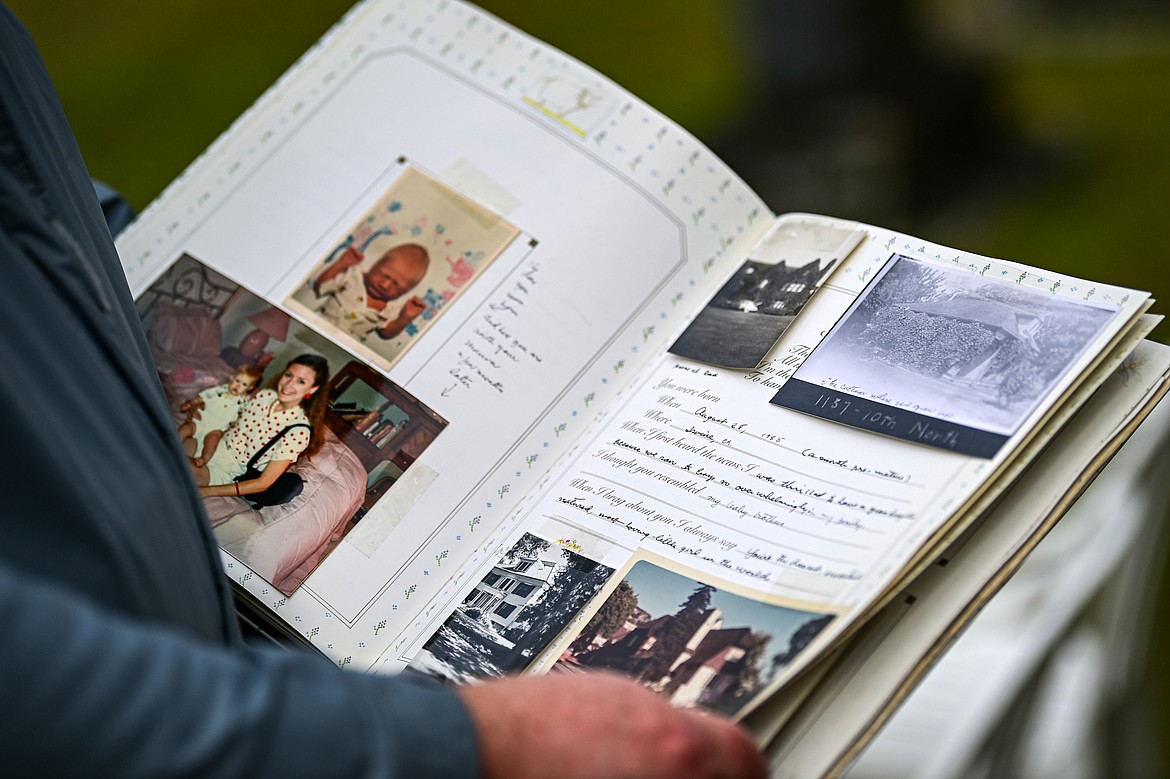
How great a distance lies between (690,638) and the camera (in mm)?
459

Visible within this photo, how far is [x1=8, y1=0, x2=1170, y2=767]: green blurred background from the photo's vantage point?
1.89 m

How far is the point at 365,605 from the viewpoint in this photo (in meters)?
0.54

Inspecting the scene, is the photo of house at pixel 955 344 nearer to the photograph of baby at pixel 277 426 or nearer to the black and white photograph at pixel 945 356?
the black and white photograph at pixel 945 356

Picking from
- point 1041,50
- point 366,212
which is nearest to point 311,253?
point 366,212

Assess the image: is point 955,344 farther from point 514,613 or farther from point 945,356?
point 514,613

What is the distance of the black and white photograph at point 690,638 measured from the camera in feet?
1.43

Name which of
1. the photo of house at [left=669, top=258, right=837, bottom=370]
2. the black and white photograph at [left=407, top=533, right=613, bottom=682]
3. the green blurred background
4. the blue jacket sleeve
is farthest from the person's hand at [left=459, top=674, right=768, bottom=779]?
the green blurred background

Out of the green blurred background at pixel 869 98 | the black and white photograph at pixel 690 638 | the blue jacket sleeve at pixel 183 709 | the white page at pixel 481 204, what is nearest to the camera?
the blue jacket sleeve at pixel 183 709

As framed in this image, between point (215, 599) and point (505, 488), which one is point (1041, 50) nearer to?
point (505, 488)

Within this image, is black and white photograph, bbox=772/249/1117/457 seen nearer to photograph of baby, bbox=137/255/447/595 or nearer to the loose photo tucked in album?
the loose photo tucked in album

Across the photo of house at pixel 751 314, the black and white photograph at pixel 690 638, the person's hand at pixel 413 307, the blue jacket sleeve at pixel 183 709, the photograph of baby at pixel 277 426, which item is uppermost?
the photo of house at pixel 751 314

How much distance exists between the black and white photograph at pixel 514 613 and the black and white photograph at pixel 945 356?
0.42 feet

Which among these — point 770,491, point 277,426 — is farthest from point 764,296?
point 277,426

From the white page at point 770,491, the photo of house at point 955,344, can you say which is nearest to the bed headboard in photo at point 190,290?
the white page at point 770,491
